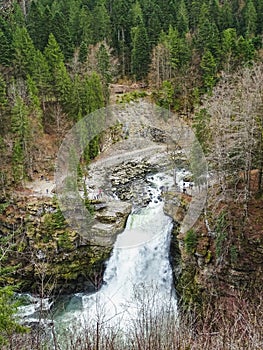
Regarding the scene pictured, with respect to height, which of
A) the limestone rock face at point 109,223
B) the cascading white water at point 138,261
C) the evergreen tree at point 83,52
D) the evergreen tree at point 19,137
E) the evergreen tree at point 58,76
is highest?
the evergreen tree at point 83,52

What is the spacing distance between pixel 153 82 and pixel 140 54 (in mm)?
3166

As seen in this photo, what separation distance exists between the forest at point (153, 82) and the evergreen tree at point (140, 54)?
0.10 meters

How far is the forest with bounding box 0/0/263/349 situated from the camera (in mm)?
22484

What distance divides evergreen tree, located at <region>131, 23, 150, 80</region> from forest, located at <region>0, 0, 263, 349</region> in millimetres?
99

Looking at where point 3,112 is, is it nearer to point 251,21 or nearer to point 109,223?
point 109,223

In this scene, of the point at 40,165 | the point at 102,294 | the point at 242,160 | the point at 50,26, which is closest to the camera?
the point at 242,160

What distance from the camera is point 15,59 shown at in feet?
124

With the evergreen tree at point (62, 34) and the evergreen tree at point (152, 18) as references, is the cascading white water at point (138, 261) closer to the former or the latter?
the evergreen tree at point (62, 34)

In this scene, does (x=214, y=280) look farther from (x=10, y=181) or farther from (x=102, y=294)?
(x=10, y=181)

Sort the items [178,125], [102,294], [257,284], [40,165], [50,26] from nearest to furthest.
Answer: [257,284] < [102,294] < [40,165] < [178,125] < [50,26]

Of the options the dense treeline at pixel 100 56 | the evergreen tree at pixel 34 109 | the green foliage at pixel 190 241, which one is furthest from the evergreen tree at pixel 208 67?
the green foliage at pixel 190 241

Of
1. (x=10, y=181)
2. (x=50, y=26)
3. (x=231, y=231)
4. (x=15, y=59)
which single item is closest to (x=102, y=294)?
(x=231, y=231)

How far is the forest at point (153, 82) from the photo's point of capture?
73.8 ft

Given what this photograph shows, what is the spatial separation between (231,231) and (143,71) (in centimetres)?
2522
